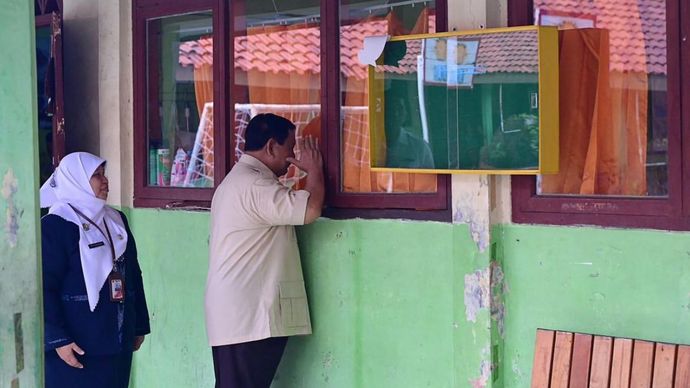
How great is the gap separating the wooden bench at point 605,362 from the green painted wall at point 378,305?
13.2 inches

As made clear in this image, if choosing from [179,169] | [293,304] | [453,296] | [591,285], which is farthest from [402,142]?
[179,169]

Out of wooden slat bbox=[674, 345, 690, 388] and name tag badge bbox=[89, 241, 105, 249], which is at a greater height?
name tag badge bbox=[89, 241, 105, 249]

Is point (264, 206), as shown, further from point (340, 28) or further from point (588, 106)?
point (588, 106)

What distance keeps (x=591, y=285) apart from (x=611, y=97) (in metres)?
0.69

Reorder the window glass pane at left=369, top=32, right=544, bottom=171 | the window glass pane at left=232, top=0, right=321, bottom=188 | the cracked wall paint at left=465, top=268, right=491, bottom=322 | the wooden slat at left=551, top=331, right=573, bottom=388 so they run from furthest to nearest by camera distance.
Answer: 1. the window glass pane at left=232, top=0, right=321, bottom=188
2. the cracked wall paint at left=465, top=268, right=491, bottom=322
3. the window glass pane at left=369, top=32, right=544, bottom=171
4. the wooden slat at left=551, top=331, right=573, bottom=388

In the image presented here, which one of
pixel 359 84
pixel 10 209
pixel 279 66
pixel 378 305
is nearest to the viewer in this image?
pixel 10 209

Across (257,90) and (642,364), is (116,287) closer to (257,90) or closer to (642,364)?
(257,90)

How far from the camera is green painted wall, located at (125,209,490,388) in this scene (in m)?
3.53

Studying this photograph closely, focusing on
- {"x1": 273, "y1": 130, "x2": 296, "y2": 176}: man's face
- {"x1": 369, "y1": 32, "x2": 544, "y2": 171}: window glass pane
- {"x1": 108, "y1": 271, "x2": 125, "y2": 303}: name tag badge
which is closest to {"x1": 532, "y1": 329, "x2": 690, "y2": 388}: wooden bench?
{"x1": 369, "y1": 32, "x2": 544, "y2": 171}: window glass pane

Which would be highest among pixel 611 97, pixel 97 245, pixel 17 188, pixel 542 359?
pixel 611 97

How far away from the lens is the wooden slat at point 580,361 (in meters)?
3.06

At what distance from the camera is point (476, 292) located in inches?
136

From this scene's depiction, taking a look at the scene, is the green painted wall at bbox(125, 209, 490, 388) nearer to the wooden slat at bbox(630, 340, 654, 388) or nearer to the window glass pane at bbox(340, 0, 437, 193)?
the window glass pane at bbox(340, 0, 437, 193)

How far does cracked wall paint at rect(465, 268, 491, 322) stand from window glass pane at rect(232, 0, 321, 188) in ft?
3.49
